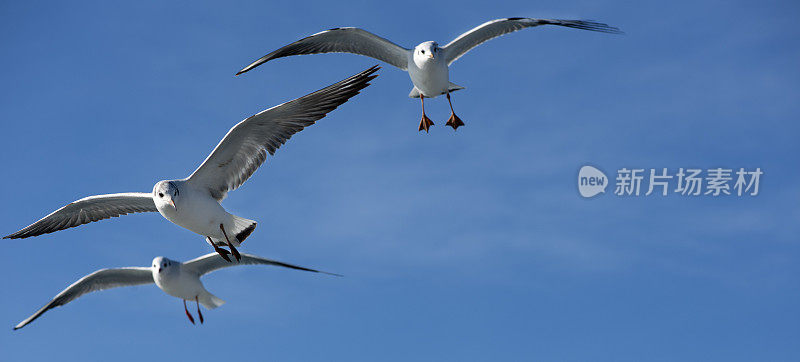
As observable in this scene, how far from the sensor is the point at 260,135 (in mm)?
10867

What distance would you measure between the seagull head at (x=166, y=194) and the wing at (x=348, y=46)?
3803 mm

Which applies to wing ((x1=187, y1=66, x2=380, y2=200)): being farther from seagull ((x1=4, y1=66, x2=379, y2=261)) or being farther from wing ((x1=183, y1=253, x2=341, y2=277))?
wing ((x1=183, y1=253, x2=341, y2=277))

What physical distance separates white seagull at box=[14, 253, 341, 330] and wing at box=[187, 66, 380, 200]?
3090 mm

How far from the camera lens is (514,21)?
14633 mm

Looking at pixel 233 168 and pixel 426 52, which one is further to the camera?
pixel 426 52

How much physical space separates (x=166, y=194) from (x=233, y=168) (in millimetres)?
976

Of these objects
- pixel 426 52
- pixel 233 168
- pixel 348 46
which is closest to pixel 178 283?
pixel 233 168

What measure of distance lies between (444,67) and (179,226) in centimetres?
516

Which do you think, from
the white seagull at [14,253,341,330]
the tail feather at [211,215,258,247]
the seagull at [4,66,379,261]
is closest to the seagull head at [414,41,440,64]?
the seagull at [4,66,379,261]

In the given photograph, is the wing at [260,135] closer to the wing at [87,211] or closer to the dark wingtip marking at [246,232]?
the dark wingtip marking at [246,232]

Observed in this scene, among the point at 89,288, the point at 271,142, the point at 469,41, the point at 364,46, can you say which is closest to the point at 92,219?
the point at 89,288

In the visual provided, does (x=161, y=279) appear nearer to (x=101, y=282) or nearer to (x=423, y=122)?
(x=101, y=282)

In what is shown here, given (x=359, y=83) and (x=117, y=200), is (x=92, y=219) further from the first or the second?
(x=359, y=83)

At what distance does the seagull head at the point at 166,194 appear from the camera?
10.7 metres
